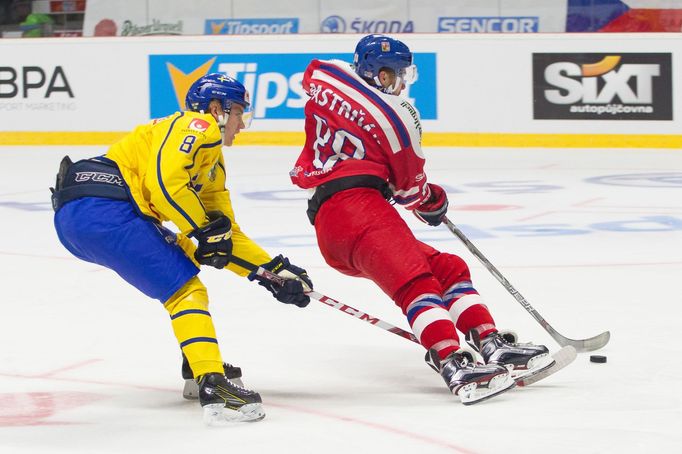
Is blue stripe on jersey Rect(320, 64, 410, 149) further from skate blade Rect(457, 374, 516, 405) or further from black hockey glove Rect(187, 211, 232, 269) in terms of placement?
skate blade Rect(457, 374, 516, 405)

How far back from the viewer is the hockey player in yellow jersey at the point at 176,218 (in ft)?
9.96

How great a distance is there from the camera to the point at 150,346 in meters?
4.03

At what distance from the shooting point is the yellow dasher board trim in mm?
9695

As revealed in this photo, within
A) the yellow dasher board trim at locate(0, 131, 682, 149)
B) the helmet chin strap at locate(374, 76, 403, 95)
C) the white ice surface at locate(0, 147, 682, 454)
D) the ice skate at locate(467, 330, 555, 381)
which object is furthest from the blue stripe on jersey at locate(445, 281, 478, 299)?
the yellow dasher board trim at locate(0, 131, 682, 149)

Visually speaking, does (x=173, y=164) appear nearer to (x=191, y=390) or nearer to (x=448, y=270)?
(x=191, y=390)

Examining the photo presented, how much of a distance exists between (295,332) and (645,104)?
244 inches

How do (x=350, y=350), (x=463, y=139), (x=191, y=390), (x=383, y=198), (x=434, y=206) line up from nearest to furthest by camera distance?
(x=191, y=390), (x=383, y=198), (x=434, y=206), (x=350, y=350), (x=463, y=139)

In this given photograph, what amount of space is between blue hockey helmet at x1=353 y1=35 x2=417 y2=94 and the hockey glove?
0.42m

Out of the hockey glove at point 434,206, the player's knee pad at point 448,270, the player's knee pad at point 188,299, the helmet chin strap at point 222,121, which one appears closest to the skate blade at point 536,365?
the player's knee pad at point 448,270

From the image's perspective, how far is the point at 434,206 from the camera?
3.81 m

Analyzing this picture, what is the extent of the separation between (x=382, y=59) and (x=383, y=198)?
40cm

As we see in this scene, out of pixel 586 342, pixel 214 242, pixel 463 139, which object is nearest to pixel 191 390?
pixel 214 242

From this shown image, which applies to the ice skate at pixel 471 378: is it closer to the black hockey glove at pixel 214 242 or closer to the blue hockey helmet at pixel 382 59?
the black hockey glove at pixel 214 242

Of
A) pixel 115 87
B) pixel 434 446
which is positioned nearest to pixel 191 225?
pixel 434 446
